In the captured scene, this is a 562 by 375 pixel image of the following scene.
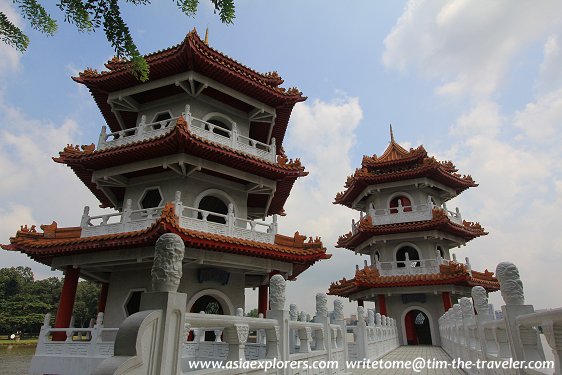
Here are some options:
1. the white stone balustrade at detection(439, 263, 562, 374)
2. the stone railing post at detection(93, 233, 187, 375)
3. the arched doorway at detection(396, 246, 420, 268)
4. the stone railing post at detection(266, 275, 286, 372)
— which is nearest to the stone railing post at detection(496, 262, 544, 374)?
the white stone balustrade at detection(439, 263, 562, 374)

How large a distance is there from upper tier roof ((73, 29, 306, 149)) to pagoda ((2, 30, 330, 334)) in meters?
0.05

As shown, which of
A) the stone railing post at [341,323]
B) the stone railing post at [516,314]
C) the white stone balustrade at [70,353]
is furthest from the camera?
the stone railing post at [341,323]

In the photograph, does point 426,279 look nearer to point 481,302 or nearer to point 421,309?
point 421,309

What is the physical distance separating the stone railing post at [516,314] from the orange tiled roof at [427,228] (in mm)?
16814

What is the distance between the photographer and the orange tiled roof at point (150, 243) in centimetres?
993

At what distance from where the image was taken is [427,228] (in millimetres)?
20703

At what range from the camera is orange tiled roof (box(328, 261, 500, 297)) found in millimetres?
18984

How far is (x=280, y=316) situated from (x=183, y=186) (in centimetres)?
797

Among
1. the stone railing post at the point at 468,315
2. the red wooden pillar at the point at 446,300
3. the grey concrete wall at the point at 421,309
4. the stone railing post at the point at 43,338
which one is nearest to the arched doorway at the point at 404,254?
the grey concrete wall at the point at 421,309

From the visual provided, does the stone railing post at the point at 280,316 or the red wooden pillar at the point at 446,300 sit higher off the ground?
the red wooden pillar at the point at 446,300

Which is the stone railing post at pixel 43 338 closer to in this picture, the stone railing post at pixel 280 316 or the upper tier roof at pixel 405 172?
the stone railing post at pixel 280 316

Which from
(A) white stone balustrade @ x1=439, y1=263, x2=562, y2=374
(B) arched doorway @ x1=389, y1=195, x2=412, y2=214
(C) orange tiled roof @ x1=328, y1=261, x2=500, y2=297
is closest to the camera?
(A) white stone balustrade @ x1=439, y1=263, x2=562, y2=374

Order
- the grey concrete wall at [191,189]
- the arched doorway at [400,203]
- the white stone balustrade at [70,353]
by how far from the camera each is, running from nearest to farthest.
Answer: the white stone balustrade at [70,353]
the grey concrete wall at [191,189]
the arched doorway at [400,203]

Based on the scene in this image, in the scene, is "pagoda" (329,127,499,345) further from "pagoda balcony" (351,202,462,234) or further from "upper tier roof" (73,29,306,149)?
"upper tier roof" (73,29,306,149)
